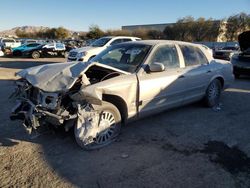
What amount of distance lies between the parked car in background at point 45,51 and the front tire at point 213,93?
20380 millimetres

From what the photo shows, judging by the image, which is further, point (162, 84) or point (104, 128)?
point (162, 84)

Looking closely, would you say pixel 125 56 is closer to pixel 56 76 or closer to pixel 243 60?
pixel 56 76

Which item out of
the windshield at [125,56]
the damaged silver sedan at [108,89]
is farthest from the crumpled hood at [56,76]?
the windshield at [125,56]

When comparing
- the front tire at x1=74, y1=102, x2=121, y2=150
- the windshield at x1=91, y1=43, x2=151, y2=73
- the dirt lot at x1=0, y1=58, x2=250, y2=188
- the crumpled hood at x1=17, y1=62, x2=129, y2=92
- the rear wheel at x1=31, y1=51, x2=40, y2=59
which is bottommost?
the rear wheel at x1=31, y1=51, x2=40, y2=59

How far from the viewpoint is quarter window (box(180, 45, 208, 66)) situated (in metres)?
5.73

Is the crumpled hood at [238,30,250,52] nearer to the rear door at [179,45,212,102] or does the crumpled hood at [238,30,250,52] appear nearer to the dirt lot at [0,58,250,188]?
the rear door at [179,45,212,102]

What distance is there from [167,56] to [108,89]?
177 cm

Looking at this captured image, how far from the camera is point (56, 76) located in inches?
162

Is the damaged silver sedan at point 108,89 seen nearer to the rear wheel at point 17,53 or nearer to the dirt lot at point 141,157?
the dirt lot at point 141,157

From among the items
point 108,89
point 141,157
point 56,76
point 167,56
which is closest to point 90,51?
point 167,56

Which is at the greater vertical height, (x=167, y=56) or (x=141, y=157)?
(x=167, y=56)

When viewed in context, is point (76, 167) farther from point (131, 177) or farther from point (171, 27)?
point (171, 27)

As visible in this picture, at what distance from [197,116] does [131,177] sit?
2.99 metres

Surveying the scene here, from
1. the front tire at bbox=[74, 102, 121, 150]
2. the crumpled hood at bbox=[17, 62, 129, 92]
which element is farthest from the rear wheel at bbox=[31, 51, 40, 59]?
the front tire at bbox=[74, 102, 121, 150]
